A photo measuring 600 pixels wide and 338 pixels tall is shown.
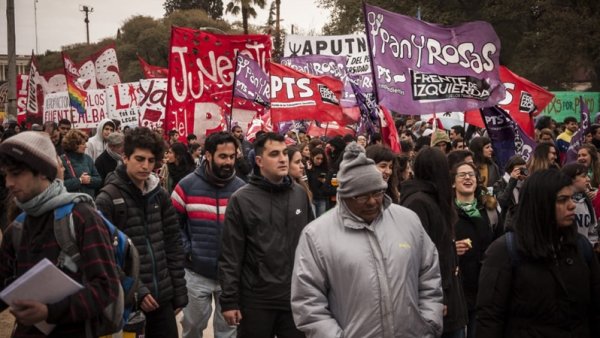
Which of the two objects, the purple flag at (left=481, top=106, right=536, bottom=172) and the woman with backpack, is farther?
the purple flag at (left=481, top=106, right=536, bottom=172)

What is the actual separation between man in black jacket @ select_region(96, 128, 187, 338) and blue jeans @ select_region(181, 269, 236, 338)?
27.9 inches

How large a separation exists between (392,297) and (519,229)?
680 mm

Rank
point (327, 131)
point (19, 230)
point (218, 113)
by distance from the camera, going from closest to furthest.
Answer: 1. point (19, 230)
2. point (218, 113)
3. point (327, 131)

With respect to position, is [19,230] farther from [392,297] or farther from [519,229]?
[519,229]

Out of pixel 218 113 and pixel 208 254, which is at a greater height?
pixel 218 113

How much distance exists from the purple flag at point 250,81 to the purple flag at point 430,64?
11.2 feet

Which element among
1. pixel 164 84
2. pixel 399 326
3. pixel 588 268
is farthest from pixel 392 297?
pixel 164 84

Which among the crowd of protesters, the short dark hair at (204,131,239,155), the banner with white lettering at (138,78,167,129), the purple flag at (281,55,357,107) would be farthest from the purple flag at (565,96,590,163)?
the banner with white lettering at (138,78,167,129)

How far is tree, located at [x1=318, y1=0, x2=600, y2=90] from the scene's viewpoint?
3584 centimetres

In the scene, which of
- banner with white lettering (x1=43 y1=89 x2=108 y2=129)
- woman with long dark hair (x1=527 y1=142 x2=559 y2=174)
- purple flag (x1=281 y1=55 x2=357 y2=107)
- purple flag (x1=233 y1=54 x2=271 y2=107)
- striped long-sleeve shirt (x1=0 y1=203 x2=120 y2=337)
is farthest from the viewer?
banner with white lettering (x1=43 y1=89 x2=108 y2=129)

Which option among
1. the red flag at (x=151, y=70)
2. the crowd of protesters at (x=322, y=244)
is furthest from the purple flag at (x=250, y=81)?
the red flag at (x=151, y=70)

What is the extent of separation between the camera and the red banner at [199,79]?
11.4 m

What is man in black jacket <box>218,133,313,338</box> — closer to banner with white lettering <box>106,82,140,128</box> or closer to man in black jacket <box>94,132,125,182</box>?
man in black jacket <box>94,132,125,182</box>

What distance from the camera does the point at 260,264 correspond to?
534cm
